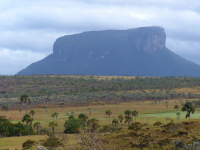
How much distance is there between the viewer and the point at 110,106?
113m

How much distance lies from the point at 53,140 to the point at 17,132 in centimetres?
2430

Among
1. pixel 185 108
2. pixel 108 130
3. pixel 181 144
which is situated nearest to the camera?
pixel 181 144

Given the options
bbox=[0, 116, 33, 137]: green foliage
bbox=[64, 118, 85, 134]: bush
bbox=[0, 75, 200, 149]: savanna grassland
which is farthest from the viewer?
bbox=[64, 118, 85, 134]: bush

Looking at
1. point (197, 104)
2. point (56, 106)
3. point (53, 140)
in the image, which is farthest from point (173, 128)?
point (56, 106)

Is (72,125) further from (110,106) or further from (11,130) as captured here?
(110,106)

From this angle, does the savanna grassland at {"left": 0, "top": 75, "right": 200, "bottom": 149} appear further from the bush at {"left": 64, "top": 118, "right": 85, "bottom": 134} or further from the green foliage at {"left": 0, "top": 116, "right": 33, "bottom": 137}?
the green foliage at {"left": 0, "top": 116, "right": 33, "bottom": 137}

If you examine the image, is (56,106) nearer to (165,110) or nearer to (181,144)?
(165,110)

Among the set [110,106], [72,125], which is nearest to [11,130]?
[72,125]

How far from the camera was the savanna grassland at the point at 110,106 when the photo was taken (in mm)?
41062

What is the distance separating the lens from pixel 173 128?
4225cm

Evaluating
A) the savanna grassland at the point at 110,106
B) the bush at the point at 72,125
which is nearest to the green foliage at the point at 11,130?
the savanna grassland at the point at 110,106

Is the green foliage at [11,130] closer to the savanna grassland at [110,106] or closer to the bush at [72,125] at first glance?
the savanna grassland at [110,106]

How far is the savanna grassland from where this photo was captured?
41.1 metres

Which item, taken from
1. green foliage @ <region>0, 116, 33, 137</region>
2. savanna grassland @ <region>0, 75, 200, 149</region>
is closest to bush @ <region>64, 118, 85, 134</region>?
savanna grassland @ <region>0, 75, 200, 149</region>
